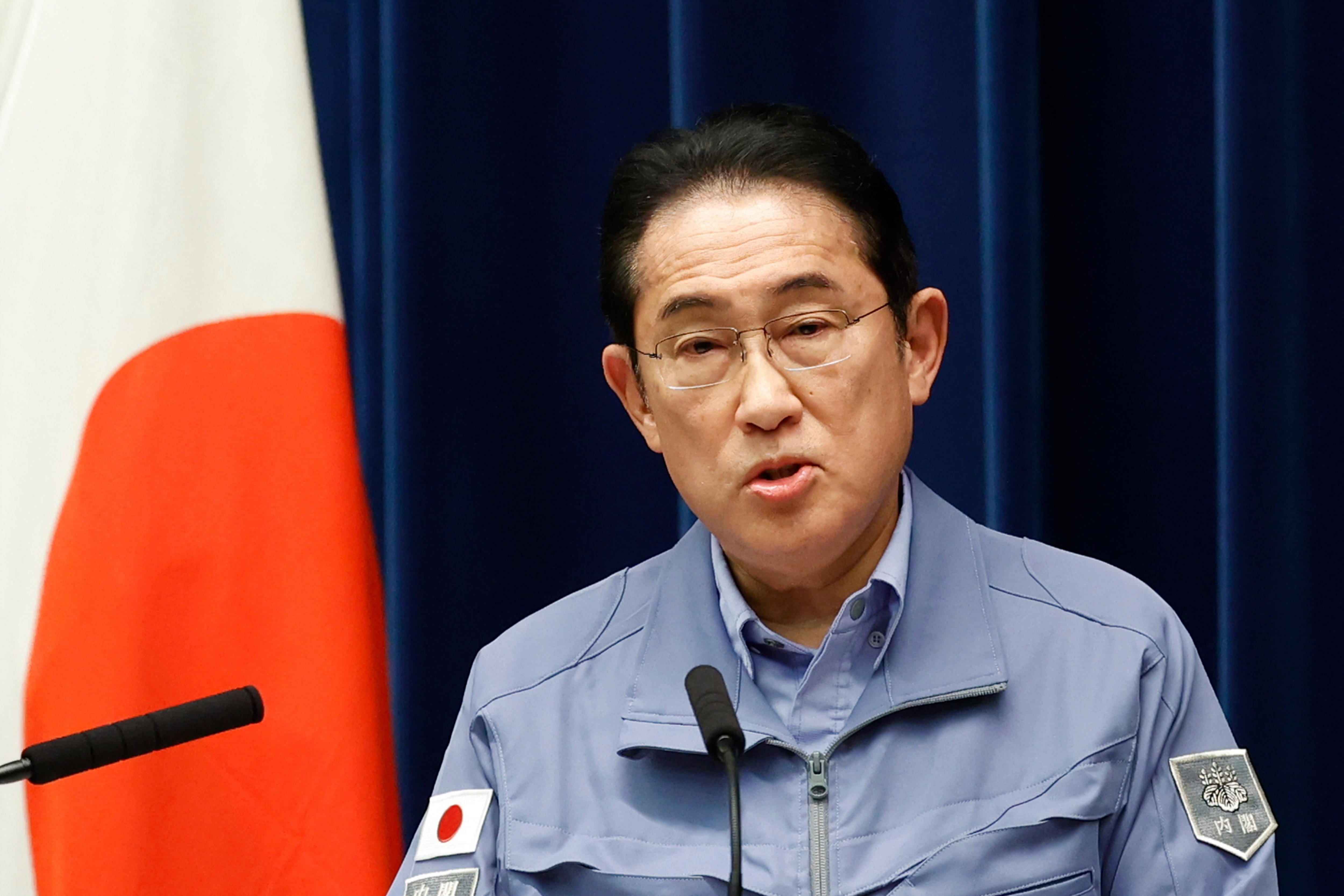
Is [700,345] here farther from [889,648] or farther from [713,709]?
[713,709]

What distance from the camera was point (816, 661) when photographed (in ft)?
4.11

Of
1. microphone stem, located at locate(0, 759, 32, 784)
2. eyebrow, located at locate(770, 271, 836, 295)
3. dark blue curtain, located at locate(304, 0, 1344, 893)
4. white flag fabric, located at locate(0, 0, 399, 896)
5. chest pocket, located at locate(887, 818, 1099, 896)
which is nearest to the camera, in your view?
microphone stem, located at locate(0, 759, 32, 784)

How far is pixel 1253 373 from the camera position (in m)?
1.64

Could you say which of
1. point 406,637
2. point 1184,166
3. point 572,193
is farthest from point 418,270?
point 1184,166

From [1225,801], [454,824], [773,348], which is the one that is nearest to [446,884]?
[454,824]

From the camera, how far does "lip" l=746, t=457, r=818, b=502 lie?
125 centimetres

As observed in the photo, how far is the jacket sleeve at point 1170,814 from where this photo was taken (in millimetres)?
1180

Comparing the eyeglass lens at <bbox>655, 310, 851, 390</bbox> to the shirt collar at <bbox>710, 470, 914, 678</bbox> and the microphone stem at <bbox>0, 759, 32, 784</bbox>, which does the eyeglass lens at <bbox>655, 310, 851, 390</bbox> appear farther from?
the microphone stem at <bbox>0, 759, 32, 784</bbox>

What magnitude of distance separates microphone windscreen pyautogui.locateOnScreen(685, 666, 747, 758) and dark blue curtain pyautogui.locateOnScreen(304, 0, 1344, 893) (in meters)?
0.81

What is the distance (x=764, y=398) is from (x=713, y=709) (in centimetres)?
35

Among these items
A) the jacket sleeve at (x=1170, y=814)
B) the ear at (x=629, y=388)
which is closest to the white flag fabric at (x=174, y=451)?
the ear at (x=629, y=388)

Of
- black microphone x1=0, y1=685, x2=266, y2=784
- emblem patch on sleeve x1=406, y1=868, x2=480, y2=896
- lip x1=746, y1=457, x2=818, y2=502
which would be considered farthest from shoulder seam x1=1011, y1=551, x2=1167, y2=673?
black microphone x1=0, y1=685, x2=266, y2=784

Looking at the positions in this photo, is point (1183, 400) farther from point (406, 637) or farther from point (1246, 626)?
point (406, 637)

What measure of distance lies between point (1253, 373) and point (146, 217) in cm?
131
